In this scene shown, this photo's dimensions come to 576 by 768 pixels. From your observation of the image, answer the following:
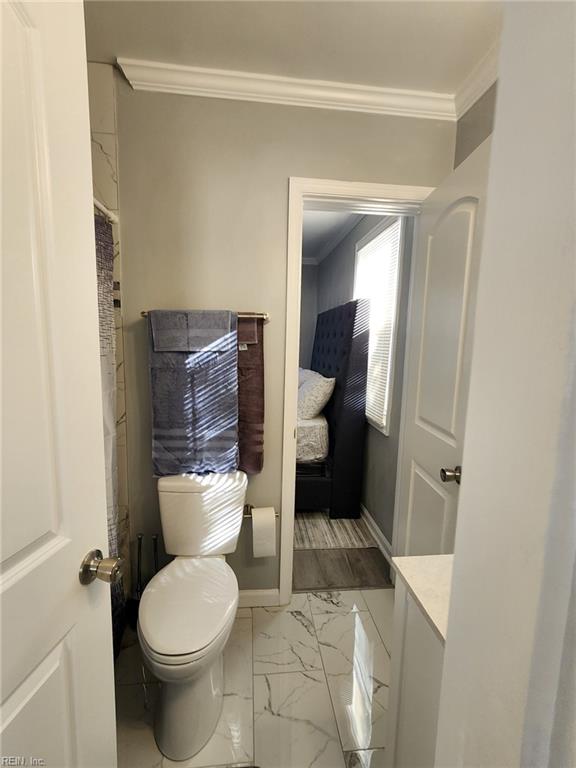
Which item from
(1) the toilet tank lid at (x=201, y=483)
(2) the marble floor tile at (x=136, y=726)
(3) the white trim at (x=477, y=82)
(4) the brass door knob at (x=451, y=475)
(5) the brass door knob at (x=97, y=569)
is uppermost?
(3) the white trim at (x=477, y=82)

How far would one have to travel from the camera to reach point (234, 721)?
50.6 inches

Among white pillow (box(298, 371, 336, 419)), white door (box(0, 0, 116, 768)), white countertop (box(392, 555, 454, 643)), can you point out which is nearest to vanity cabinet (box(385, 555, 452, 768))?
white countertop (box(392, 555, 454, 643))

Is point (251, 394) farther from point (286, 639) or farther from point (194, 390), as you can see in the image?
point (286, 639)

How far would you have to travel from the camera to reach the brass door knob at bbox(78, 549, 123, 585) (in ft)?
2.27

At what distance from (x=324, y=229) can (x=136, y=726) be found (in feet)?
11.7

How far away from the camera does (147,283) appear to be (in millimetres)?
1564

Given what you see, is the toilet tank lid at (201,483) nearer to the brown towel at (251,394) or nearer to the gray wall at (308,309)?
the brown towel at (251,394)

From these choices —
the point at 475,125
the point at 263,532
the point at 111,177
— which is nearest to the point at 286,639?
the point at 263,532

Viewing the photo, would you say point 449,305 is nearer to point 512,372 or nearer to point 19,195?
point 512,372

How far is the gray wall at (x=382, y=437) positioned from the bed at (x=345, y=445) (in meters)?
0.10

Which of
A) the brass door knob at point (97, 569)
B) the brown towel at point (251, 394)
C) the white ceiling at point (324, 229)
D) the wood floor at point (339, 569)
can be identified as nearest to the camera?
the brass door knob at point (97, 569)

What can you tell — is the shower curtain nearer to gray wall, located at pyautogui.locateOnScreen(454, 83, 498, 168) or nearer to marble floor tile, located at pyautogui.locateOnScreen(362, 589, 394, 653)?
marble floor tile, located at pyautogui.locateOnScreen(362, 589, 394, 653)

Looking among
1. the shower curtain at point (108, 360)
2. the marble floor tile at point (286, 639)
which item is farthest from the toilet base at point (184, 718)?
the shower curtain at point (108, 360)

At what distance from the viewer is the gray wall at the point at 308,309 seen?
15.4 feet
